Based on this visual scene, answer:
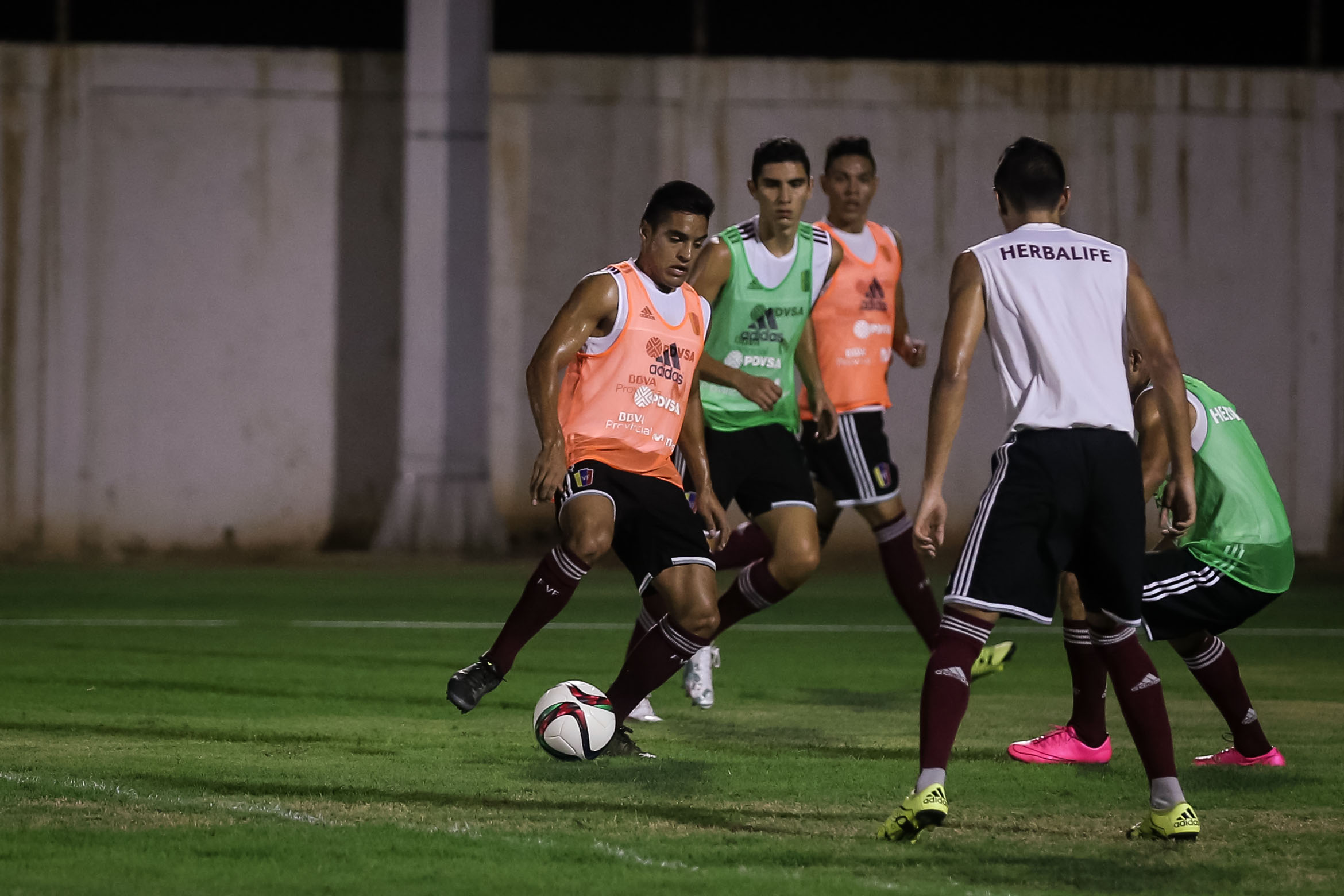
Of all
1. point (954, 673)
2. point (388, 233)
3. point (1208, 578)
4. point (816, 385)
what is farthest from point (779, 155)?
point (388, 233)

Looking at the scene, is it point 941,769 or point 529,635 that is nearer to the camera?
point 941,769

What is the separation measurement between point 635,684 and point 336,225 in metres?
10.7

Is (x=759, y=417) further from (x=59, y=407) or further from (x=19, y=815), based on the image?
(x=59, y=407)

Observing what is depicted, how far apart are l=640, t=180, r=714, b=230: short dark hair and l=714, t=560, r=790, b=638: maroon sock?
175 cm

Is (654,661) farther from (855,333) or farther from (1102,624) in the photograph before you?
(855,333)

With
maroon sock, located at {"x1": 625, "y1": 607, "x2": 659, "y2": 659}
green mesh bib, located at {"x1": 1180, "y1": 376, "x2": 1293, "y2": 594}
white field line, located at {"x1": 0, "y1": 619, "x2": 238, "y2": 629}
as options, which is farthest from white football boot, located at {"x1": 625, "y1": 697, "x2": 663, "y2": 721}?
white field line, located at {"x1": 0, "y1": 619, "x2": 238, "y2": 629}

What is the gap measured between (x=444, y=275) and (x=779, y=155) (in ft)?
26.7

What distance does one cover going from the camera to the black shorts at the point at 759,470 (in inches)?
294

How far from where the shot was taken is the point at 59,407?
15.7 m

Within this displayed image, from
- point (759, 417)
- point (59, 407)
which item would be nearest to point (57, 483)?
point (59, 407)

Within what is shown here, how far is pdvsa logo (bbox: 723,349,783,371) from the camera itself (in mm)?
7691

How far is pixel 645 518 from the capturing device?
619cm

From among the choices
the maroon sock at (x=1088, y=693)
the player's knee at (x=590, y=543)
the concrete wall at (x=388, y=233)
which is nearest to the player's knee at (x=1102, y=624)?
the maroon sock at (x=1088, y=693)

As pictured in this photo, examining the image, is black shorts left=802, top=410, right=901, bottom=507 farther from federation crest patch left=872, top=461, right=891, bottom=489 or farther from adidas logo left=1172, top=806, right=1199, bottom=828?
adidas logo left=1172, top=806, right=1199, bottom=828
